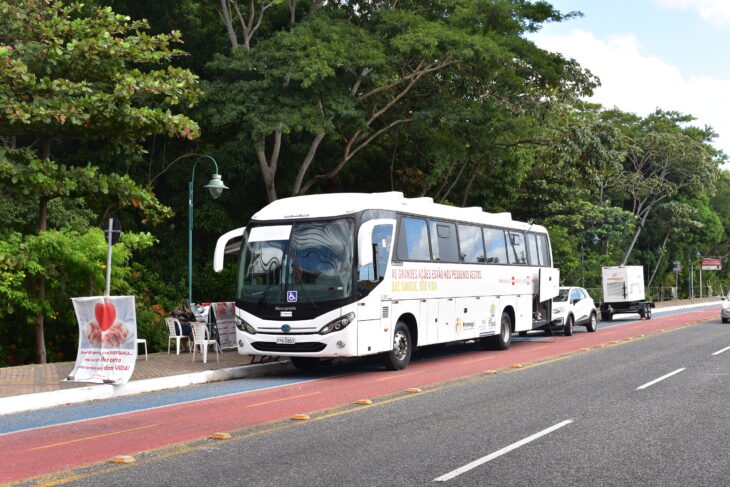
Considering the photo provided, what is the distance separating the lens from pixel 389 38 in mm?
27266

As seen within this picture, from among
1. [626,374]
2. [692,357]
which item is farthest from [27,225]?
[692,357]

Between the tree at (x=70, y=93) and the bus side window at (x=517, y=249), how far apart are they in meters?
10.1

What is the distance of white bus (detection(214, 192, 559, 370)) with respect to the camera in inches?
637

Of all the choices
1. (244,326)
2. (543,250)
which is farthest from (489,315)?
(244,326)

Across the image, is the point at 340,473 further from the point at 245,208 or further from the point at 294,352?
the point at 245,208

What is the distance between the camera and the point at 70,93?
17.7 m

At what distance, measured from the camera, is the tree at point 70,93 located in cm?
1716

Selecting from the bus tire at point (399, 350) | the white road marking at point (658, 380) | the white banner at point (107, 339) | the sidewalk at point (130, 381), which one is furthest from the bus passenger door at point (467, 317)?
the white banner at point (107, 339)

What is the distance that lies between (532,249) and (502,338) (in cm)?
398

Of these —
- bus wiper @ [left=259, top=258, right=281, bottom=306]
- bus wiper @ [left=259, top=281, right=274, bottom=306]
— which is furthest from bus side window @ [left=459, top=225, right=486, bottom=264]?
bus wiper @ [left=259, top=281, right=274, bottom=306]

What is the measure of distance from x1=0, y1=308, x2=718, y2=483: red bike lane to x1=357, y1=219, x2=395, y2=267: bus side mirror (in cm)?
226

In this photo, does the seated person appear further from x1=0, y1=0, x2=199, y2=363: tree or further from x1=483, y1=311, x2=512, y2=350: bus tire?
x1=483, y1=311, x2=512, y2=350: bus tire

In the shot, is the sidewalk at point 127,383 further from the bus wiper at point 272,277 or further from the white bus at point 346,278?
the bus wiper at point 272,277

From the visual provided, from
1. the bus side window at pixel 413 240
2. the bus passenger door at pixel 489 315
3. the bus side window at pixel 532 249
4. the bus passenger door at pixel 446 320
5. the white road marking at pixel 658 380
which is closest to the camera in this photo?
the white road marking at pixel 658 380
